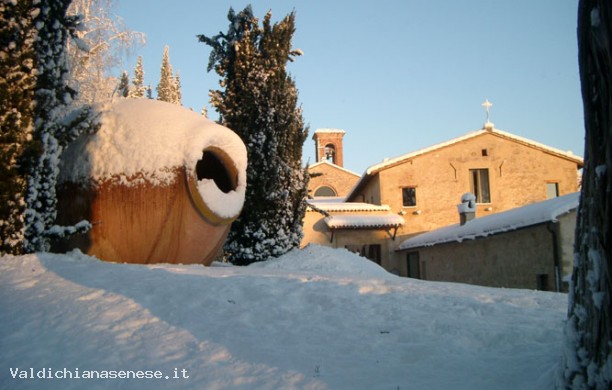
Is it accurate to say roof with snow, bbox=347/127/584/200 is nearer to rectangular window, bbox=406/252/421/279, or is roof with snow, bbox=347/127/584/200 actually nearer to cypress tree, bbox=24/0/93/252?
rectangular window, bbox=406/252/421/279

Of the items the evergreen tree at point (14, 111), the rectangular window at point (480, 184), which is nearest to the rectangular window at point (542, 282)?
the rectangular window at point (480, 184)

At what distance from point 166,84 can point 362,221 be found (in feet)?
114

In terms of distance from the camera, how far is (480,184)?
23359 mm

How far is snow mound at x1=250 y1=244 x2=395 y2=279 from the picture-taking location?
838 cm

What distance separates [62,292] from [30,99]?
2.74m

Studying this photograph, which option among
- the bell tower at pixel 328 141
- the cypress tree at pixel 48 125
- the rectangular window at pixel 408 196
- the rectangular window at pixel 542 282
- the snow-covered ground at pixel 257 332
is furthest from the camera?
the bell tower at pixel 328 141

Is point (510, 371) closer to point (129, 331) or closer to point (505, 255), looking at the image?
point (129, 331)

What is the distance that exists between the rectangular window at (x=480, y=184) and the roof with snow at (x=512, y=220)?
5.24m

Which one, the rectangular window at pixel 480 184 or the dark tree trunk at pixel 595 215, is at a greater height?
the rectangular window at pixel 480 184

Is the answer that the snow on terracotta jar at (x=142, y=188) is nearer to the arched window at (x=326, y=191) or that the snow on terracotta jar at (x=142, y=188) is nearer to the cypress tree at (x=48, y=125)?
the cypress tree at (x=48, y=125)

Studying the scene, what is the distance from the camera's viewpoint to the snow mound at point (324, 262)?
8.38 m

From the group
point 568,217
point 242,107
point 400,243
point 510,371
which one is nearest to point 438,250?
point 400,243

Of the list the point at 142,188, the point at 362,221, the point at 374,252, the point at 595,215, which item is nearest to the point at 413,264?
the point at 374,252

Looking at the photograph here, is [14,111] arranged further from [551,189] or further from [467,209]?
[551,189]
